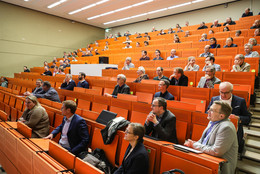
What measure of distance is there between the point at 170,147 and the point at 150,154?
138 millimetres

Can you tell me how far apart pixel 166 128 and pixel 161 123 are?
46 millimetres

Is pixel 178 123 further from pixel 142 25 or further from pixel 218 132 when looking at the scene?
pixel 142 25

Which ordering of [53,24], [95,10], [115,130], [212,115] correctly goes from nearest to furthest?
[212,115] → [115,130] → [95,10] → [53,24]

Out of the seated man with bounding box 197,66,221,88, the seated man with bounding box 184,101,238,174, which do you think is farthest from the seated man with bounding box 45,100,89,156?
the seated man with bounding box 197,66,221,88

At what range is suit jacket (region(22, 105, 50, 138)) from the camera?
60.8 inches

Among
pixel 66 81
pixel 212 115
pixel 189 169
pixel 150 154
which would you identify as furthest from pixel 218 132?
pixel 66 81

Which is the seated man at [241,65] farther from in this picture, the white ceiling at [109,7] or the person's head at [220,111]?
the white ceiling at [109,7]

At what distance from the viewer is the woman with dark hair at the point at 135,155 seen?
876mm

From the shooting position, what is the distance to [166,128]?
3.68ft

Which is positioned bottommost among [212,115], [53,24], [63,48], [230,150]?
[230,150]

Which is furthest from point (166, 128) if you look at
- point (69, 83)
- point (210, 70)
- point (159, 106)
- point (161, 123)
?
point (69, 83)

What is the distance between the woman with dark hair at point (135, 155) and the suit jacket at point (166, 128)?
0.19 meters

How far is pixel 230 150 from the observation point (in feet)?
2.89

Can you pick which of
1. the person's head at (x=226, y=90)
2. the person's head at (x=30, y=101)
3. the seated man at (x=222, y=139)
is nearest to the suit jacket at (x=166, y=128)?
the seated man at (x=222, y=139)
